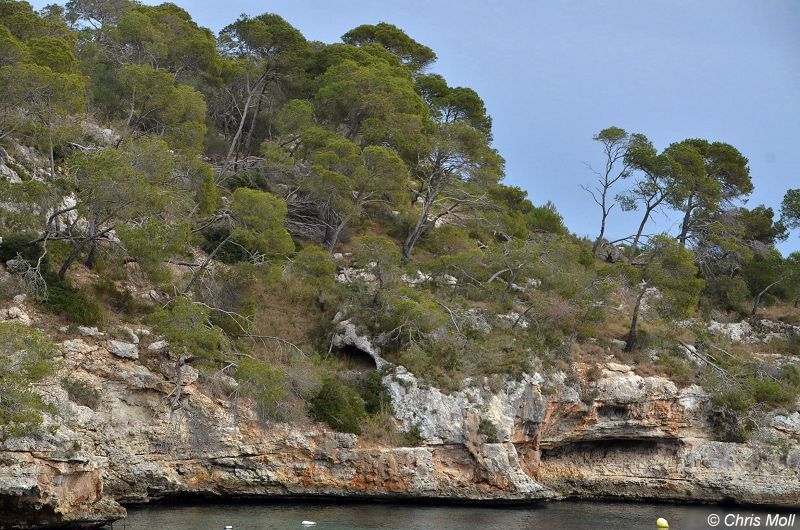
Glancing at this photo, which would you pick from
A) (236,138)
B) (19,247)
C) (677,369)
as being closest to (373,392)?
(19,247)

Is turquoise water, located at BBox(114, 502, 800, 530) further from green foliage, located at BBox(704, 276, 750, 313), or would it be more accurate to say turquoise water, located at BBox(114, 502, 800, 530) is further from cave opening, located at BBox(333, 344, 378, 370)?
green foliage, located at BBox(704, 276, 750, 313)

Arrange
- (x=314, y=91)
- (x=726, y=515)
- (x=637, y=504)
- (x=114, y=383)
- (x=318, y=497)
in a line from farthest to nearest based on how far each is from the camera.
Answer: (x=314, y=91) < (x=637, y=504) < (x=726, y=515) < (x=318, y=497) < (x=114, y=383)

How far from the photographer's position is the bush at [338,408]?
2986 cm

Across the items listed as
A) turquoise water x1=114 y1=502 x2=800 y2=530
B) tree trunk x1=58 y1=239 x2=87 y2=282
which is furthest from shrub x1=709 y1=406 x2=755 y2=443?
tree trunk x1=58 y1=239 x2=87 y2=282

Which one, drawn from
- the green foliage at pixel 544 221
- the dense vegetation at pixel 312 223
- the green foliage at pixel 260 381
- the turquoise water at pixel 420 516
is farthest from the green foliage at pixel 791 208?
the green foliage at pixel 260 381

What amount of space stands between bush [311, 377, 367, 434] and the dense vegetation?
8cm

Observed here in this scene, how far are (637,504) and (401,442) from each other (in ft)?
34.0

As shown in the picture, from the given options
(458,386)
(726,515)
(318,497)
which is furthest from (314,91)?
(726,515)

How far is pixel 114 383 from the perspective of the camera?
85.3ft

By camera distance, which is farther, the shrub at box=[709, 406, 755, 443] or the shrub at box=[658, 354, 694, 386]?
the shrub at box=[658, 354, 694, 386]

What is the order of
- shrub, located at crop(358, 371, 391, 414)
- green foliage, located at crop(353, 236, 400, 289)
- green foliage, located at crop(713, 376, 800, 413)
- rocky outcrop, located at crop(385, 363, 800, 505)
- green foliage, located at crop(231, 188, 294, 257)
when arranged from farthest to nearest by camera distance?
green foliage, located at crop(713, 376, 800, 413), green foliage, located at crop(353, 236, 400, 289), rocky outcrop, located at crop(385, 363, 800, 505), green foliage, located at crop(231, 188, 294, 257), shrub, located at crop(358, 371, 391, 414)

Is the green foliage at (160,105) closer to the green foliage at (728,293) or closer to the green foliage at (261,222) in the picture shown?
the green foliage at (261,222)

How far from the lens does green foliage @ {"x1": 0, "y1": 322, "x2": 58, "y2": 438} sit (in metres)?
19.9

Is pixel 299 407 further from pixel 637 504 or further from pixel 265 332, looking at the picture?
pixel 637 504
